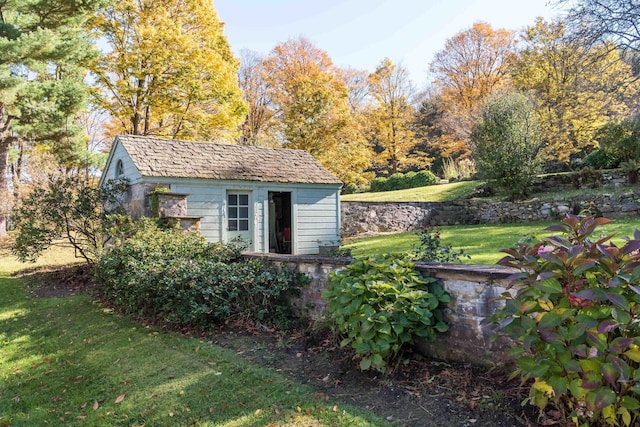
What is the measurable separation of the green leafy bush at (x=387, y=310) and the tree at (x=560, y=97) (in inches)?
568

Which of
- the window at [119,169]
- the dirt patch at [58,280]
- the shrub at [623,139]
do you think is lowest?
the dirt patch at [58,280]

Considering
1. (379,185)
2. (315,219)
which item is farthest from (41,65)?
(379,185)

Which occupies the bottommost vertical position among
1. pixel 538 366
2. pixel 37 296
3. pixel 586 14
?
pixel 37 296

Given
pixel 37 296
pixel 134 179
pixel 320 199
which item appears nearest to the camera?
pixel 37 296

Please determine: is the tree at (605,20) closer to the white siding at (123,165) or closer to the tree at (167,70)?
the white siding at (123,165)

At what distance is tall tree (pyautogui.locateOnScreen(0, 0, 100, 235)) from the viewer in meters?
12.1

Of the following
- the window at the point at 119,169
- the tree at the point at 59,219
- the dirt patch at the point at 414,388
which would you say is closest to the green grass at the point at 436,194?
the window at the point at 119,169

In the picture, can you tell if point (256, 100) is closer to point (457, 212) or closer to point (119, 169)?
point (457, 212)

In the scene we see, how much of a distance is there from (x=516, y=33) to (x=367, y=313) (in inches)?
1139

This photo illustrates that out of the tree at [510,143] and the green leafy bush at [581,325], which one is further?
the tree at [510,143]

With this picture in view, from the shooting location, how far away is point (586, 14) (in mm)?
10219

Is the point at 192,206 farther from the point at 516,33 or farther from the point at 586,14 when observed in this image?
the point at 516,33

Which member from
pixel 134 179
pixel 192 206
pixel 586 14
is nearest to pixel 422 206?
pixel 586 14

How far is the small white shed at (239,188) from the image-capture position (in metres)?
9.59
